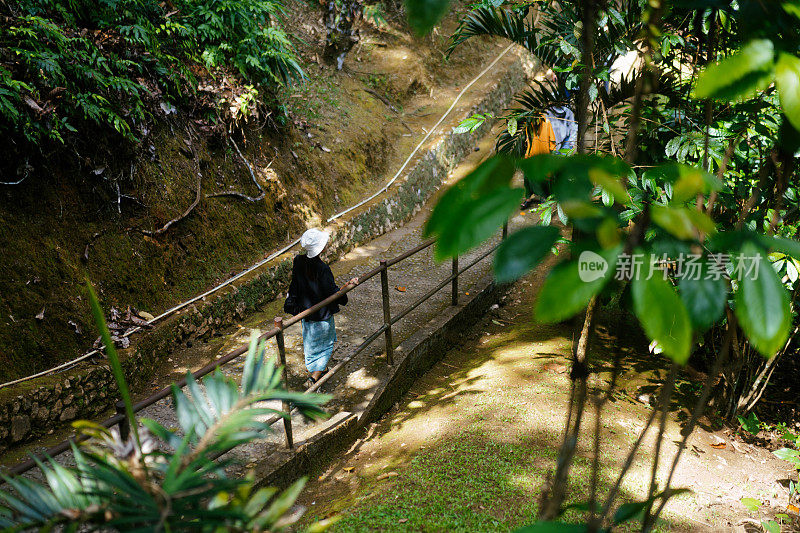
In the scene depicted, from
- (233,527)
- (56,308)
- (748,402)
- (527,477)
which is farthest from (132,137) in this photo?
(748,402)

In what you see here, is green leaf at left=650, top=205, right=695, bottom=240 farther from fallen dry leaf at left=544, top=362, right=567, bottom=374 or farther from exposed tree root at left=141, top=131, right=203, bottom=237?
exposed tree root at left=141, top=131, right=203, bottom=237

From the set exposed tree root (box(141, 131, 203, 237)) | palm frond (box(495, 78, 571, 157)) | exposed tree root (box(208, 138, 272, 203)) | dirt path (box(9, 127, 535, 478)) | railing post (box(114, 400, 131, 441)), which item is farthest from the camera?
exposed tree root (box(208, 138, 272, 203))

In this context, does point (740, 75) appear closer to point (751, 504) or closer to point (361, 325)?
point (751, 504)

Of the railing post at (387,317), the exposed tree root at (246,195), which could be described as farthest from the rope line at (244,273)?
the railing post at (387,317)

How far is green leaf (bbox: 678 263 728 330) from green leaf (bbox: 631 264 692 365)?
52 mm

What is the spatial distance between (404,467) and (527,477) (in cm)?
78

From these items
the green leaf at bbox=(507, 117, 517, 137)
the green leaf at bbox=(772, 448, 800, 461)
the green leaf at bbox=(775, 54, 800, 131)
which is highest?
the green leaf at bbox=(507, 117, 517, 137)

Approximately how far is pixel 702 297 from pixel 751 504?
3.51m

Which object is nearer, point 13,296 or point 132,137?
point 13,296

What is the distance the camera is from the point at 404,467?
11.4 feet

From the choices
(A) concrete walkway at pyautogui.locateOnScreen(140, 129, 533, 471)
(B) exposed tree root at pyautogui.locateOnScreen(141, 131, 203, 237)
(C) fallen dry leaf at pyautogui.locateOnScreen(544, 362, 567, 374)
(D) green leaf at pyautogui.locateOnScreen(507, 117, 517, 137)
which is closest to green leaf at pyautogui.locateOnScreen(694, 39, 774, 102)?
(A) concrete walkway at pyautogui.locateOnScreen(140, 129, 533, 471)

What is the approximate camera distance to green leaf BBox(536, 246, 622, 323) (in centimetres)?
62

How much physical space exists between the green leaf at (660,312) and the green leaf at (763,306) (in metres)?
0.10

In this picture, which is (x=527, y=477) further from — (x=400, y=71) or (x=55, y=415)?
(x=400, y=71)
